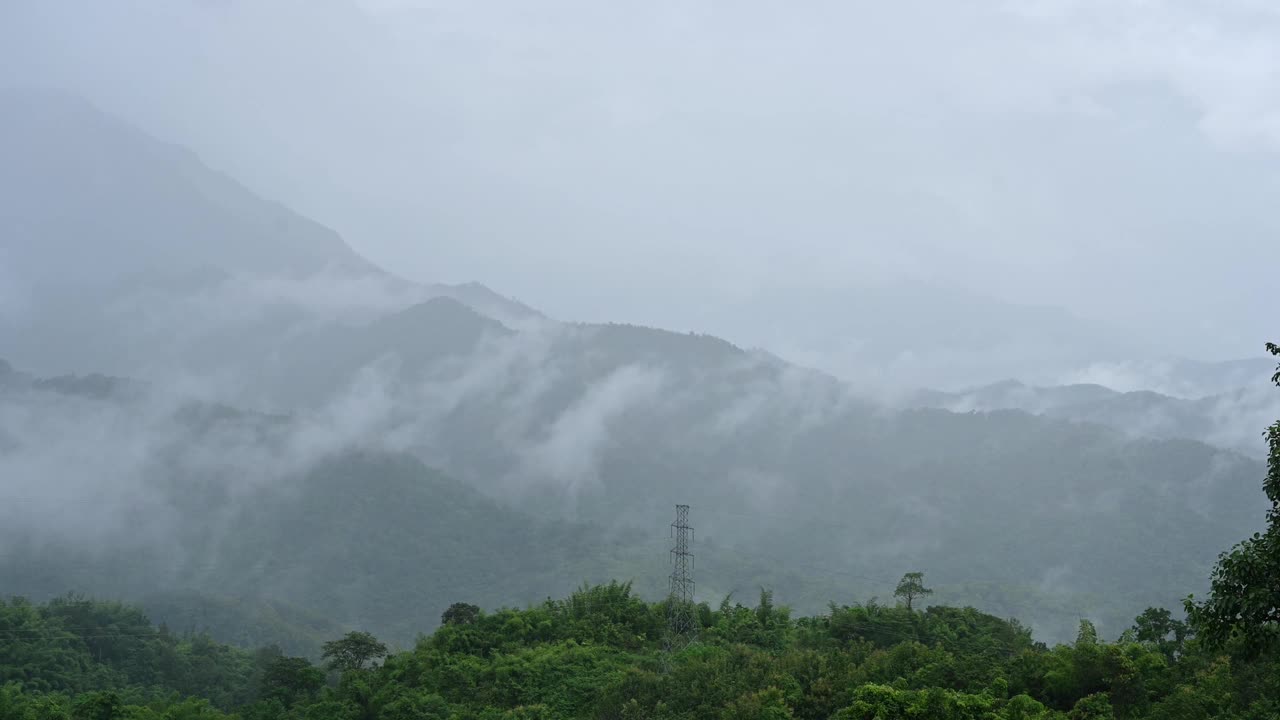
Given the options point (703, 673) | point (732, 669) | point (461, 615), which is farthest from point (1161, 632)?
point (461, 615)

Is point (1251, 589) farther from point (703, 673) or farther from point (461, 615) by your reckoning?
point (461, 615)

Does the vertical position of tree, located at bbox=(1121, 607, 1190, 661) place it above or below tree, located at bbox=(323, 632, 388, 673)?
above

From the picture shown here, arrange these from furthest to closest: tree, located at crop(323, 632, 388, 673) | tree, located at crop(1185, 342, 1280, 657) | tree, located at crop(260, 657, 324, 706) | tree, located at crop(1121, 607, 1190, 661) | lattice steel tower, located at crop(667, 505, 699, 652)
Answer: tree, located at crop(323, 632, 388, 673) < tree, located at crop(260, 657, 324, 706) < lattice steel tower, located at crop(667, 505, 699, 652) < tree, located at crop(1121, 607, 1190, 661) < tree, located at crop(1185, 342, 1280, 657)

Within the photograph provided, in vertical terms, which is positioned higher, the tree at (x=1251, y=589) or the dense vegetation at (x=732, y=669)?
the tree at (x=1251, y=589)

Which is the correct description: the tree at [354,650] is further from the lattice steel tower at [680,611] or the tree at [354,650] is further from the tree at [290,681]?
the lattice steel tower at [680,611]

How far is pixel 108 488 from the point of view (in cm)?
17362

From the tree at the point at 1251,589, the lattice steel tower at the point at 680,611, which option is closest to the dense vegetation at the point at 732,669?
the tree at the point at 1251,589

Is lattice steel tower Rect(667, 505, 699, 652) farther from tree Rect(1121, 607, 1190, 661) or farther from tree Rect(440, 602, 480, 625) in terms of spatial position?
tree Rect(1121, 607, 1190, 661)

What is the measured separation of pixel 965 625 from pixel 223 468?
16200 centimetres

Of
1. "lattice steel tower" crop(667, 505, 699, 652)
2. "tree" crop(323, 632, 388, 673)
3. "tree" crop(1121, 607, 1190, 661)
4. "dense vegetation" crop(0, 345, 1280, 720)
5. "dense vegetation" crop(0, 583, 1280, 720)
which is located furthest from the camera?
"tree" crop(323, 632, 388, 673)

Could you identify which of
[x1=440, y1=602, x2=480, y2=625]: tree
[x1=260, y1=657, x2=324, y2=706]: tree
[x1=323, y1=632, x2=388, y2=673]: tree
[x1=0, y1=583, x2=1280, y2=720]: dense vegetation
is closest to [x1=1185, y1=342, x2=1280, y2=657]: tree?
[x1=0, y1=583, x2=1280, y2=720]: dense vegetation

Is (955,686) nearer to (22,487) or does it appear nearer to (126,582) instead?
(126,582)

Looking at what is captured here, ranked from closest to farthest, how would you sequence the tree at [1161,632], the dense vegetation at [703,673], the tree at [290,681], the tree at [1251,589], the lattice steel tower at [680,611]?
the tree at [1251,589] < the dense vegetation at [703,673] < the tree at [1161,632] < the lattice steel tower at [680,611] < the tree at [290,681]

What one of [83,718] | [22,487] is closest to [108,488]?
[22,487]
